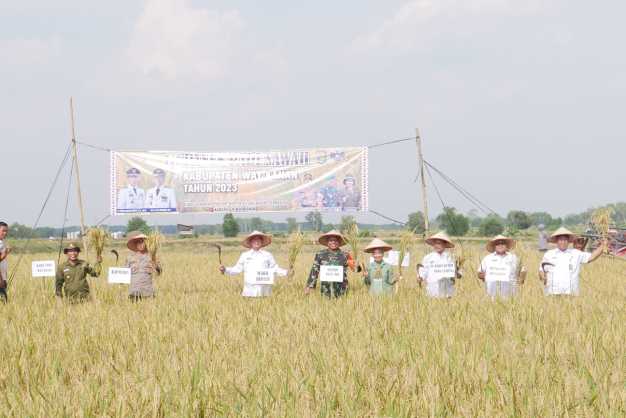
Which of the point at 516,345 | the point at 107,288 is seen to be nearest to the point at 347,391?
the point at 516,345

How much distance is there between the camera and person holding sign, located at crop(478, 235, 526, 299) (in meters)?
8.18

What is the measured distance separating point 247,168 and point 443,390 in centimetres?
1005

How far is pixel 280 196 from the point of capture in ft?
45.0

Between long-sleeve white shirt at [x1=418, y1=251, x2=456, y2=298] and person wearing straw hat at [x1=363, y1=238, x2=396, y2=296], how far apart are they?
0.40 m

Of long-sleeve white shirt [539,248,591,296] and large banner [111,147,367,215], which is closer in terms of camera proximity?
long-sleeve white shirt [539,248,591,296]

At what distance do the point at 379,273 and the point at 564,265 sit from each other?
217 cm

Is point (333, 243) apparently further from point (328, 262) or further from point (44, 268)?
point (44, 268)

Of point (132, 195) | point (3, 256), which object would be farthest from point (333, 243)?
point (132, 195)

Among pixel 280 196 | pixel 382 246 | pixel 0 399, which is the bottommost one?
pixel 0 399

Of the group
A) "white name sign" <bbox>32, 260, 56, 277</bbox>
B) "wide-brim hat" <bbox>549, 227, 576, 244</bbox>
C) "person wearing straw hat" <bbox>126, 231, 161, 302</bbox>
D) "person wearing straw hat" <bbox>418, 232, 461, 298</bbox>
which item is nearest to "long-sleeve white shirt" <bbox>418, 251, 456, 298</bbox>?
"person wearing straw hat" <bbox>418, 232, 461, 298</bbox>

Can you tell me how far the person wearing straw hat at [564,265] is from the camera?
7.98 meters

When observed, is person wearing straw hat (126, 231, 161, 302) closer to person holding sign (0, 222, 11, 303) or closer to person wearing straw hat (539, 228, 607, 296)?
person holding sign (0, 222, 11, 303)

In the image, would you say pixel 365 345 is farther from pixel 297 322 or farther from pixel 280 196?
pixel 280 196

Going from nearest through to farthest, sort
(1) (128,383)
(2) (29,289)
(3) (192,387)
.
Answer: (3) (192,387), (1) (128,383), (2) (29,289)
